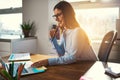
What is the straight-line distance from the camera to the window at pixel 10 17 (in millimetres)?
3982

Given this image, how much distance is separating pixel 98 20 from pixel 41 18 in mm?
1215

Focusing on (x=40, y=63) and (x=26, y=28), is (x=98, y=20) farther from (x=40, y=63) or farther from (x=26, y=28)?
(x=40, y=63)

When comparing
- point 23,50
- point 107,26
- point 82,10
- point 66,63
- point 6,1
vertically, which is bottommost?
point 23,50

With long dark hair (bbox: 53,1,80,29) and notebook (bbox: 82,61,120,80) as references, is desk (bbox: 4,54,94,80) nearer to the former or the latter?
notebook (bbox: 82,61,120,80)

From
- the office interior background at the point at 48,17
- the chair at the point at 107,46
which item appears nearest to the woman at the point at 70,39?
the chair at the point at 107,46

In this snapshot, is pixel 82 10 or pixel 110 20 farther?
pixel 82 10

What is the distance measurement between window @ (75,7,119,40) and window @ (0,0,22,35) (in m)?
1.48

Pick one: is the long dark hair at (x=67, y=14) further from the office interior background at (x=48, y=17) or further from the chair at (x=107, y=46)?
the office interior background at (x=48, y=17)

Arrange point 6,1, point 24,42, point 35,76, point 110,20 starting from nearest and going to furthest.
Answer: point 35,76, point 110,20, point 24,42, point 6,1

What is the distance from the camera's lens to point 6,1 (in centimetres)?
417

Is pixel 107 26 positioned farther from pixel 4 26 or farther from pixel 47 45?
pixel 4 26

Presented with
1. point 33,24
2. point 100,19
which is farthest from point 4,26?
point 100,19

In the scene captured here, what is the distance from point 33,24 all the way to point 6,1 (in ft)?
3.46

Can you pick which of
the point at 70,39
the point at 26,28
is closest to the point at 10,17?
the point at 26,28
